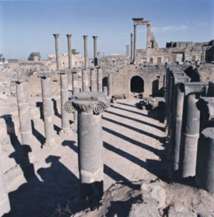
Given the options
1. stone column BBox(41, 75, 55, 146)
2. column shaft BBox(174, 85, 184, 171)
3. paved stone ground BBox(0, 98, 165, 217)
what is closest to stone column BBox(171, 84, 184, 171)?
→ column shaft BBox(174, 85, 184, 171)

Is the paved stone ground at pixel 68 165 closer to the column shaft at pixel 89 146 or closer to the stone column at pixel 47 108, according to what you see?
the stone column at pixel 47 108

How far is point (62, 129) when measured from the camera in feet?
47.5

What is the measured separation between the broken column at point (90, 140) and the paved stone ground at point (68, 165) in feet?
3.24

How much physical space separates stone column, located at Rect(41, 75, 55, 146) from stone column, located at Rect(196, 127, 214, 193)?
8.94m

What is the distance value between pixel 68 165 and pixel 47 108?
349 cm

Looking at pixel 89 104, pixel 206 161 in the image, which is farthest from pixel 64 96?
pixel 206 161

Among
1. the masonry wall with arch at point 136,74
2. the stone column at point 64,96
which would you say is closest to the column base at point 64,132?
the stone column at point 64,96

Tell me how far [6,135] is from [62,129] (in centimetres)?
328

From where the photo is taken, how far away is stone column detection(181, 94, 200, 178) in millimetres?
6848

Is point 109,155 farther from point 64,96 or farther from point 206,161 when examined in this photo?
point 206,161

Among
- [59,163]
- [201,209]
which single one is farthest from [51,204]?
[201,209]

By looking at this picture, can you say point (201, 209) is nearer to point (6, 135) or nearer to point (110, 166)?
point (110, 166)

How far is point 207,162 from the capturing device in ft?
16.3

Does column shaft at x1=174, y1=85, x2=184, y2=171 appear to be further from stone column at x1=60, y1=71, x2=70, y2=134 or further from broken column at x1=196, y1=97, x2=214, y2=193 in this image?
stone column at x1=60, y1=71, x2=70, y2=134
